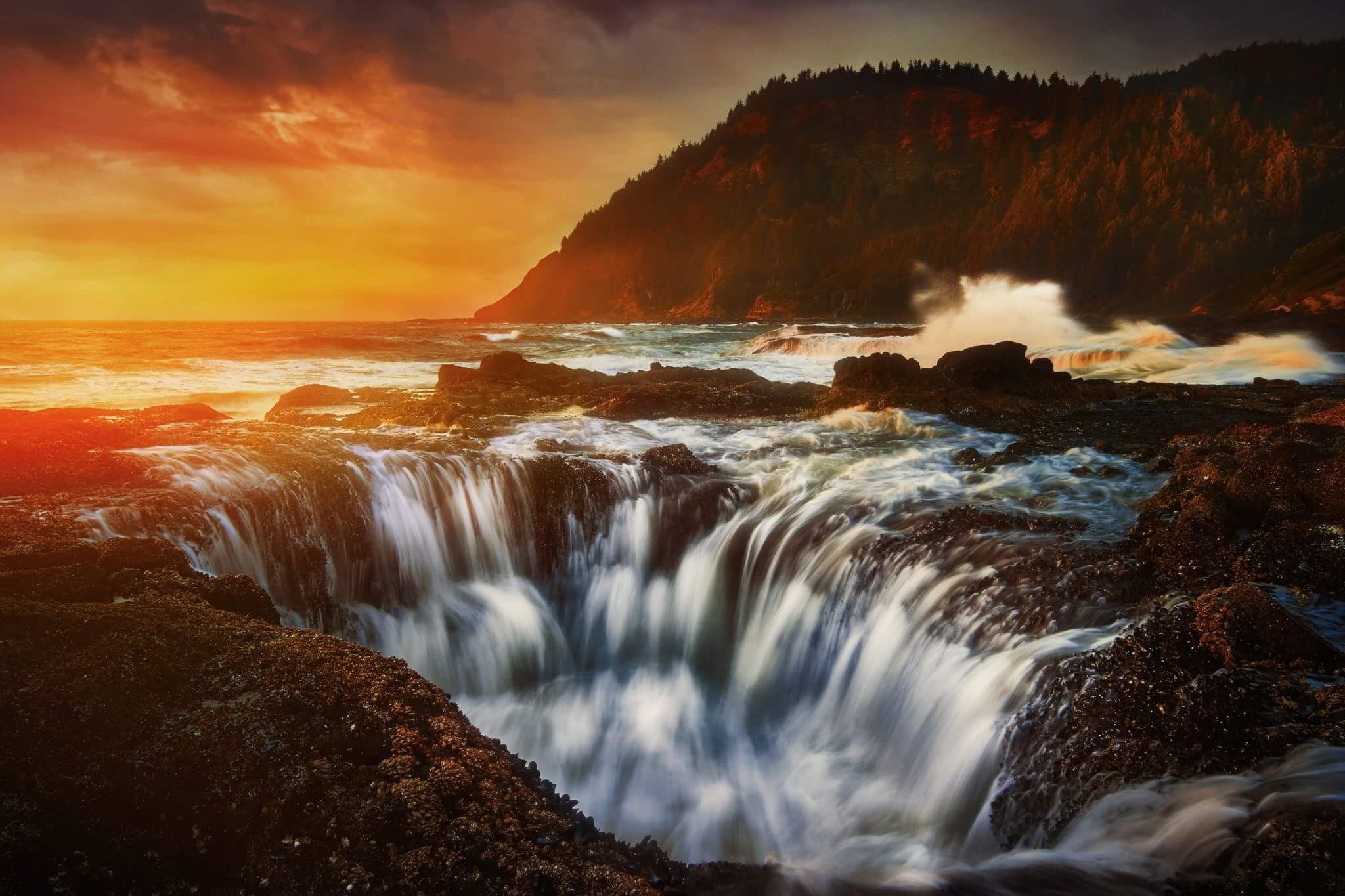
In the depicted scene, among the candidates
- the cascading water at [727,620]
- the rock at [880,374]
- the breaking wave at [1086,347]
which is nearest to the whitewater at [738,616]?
the cascading water at [727,620]

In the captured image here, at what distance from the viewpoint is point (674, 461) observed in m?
7.50

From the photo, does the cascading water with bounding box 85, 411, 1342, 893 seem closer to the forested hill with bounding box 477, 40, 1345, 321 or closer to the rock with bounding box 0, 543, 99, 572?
the rock with bounding box 0, 543, 99, 572

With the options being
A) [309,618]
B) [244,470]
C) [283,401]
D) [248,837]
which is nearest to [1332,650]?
[248,837]

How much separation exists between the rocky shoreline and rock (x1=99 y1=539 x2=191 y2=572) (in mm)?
15

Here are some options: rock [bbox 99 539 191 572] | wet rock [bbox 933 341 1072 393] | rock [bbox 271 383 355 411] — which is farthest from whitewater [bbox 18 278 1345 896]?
rock [bbox 271 383 355 411]

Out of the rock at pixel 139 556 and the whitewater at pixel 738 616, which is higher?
the rock at pixel 139 556

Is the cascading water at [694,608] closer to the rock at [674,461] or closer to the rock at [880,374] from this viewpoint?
the rock at [674,461]

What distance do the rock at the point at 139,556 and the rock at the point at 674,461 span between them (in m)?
4.36

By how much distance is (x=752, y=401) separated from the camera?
11797 millimetres

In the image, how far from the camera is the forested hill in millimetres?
50625

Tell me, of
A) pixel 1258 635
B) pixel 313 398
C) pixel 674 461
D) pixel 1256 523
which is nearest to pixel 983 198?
pixel 313 398

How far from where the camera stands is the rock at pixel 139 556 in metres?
3.36

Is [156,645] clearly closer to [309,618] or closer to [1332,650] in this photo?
[309,618]

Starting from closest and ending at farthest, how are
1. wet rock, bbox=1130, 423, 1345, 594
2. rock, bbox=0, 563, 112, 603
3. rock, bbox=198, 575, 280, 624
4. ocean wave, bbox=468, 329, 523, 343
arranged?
rock, bbox=0, 563, 112, 603, rock, bbox=198, 575, 280, 624, wet rock, bbox=1130, 423, 1345, 594, ocean wave, bbox=468, 329, 523, 343
